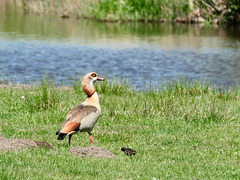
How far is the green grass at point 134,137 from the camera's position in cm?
774

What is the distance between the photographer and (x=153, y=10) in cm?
4362

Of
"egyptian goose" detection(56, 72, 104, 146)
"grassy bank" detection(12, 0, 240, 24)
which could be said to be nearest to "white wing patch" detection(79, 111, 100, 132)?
"egyptian goose" detection(56, 72, 104, 146)

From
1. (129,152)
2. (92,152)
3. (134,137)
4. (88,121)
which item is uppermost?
(88,121)

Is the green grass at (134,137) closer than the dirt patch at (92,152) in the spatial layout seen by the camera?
Yes

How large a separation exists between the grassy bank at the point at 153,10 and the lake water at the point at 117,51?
3.62 ft

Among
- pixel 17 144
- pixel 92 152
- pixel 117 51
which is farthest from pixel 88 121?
pixel 117 51

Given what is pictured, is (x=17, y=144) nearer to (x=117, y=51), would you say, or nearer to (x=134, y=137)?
(x=134, y=137)

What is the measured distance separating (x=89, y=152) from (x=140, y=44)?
1014 inches

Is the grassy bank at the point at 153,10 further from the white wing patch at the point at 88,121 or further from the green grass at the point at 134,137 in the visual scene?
the white wing patch at the point at 88,121

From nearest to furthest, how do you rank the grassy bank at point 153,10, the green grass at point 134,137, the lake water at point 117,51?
the green grass at point 134,137 < the lake water at point 117,51 < the grassy bank at point 153,10

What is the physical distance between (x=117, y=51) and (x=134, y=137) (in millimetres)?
21167

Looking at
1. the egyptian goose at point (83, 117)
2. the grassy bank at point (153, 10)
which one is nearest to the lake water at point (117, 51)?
the grassy bank at point (153, 10)


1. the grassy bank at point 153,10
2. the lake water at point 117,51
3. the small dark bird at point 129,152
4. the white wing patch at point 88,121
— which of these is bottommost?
the lake water at point 117,51

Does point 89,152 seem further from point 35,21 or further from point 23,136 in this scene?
point 35,21
